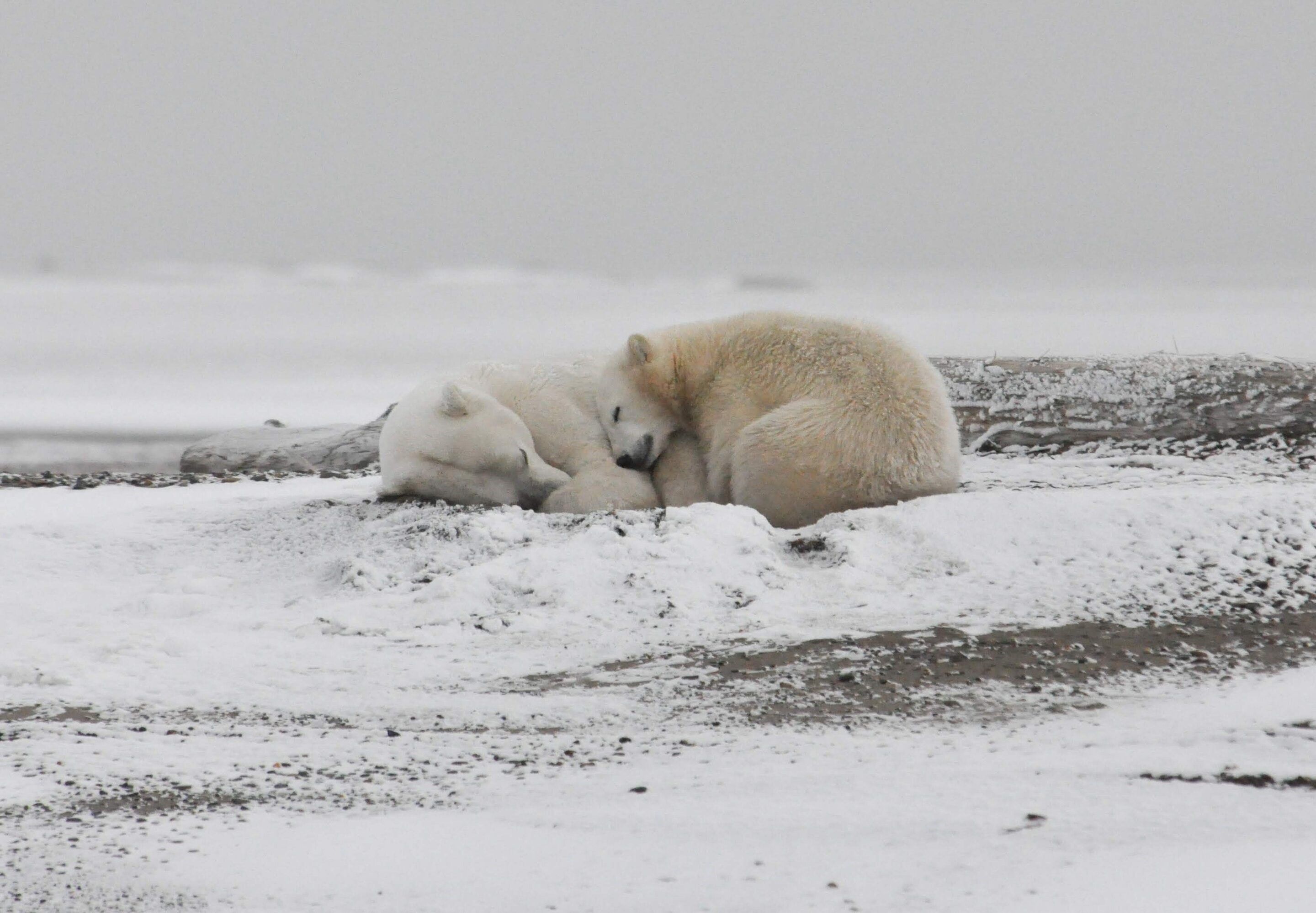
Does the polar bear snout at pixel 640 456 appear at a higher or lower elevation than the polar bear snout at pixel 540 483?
higher

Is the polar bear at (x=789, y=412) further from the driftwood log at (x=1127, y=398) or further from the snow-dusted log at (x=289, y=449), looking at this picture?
the snow-dusted log at (x=289, y=449)

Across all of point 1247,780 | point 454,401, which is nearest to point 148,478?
point 454,401

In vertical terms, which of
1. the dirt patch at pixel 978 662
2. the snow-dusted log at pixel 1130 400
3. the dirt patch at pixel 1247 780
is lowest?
the dirt patch at pixel 1247 780

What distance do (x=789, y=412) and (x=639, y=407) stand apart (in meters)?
0.79

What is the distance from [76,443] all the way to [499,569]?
31.8 ft

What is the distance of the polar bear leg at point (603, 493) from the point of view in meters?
5.79

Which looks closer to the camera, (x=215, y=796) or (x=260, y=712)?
(x=215, y=796)

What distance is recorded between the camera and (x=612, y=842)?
2.73m

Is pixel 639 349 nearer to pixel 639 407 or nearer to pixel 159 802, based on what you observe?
pixel 639 407

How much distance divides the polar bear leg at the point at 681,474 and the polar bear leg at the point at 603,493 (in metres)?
0.08

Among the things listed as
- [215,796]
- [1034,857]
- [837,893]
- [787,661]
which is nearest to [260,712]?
[215,796]

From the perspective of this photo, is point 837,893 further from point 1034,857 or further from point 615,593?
point 615,593

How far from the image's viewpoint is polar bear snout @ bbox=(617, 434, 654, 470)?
588 cm

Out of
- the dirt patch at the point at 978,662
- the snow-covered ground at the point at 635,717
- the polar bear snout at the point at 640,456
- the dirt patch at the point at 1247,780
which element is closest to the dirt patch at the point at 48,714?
the snow-covered ground at the point at 635,717
